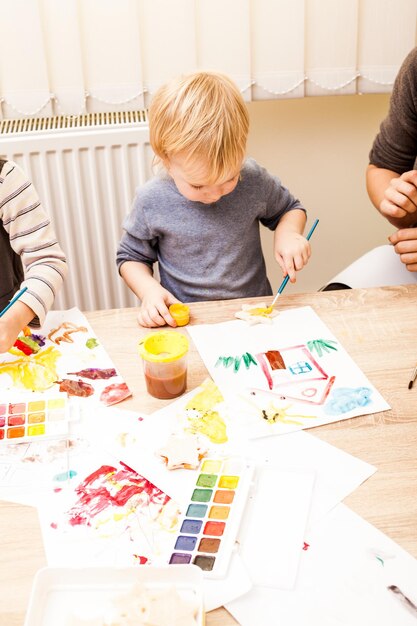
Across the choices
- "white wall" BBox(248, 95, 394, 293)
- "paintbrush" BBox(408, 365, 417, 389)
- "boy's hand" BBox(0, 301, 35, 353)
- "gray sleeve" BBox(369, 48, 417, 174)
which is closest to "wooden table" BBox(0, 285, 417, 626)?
"paintbrush" BBox(408, 365, 417, 389)

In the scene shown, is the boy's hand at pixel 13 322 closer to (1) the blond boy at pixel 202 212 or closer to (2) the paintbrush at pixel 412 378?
(1) the blond boy at pixel 202 212

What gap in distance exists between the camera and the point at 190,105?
1155 mm

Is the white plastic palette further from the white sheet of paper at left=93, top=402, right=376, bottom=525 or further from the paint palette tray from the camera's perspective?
the paint palette tray

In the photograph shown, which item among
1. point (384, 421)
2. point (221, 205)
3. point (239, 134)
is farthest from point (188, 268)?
point (384, 421)

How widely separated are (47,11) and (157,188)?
628mm

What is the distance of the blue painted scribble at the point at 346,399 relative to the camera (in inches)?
36.6

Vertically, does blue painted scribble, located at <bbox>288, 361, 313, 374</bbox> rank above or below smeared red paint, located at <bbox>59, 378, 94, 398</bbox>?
below

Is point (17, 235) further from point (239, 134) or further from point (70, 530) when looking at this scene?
point (70, 530)

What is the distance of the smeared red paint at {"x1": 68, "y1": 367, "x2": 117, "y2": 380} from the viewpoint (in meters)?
1.02

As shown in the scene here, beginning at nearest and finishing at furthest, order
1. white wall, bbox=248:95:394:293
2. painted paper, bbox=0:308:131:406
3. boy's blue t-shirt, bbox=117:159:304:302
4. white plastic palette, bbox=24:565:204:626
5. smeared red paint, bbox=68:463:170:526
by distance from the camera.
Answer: white plastic palette, bbox=24:565:204:626 < smeared red paint, bbox=68:463:170:526 < painted paper, bbox=0:308:131:406 < boy's blue t-shirt, bbox=117:159:304:302 < white wall, bbox=248:95:394:293

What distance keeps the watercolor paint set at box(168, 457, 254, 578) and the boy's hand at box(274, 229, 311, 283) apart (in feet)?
1.65

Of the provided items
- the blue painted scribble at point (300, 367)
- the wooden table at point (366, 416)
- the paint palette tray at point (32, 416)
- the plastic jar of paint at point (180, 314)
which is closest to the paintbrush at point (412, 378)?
the wooden table at point (366, 416)

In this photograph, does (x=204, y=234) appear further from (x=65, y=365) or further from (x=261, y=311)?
(x=65, y=365)

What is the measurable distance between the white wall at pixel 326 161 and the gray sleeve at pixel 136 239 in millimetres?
683
